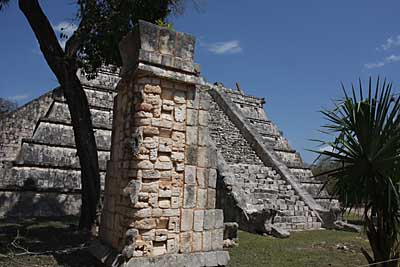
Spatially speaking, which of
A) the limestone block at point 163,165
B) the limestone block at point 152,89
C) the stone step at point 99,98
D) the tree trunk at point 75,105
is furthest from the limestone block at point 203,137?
the stone step at point 99,98

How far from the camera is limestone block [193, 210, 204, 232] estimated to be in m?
5.06

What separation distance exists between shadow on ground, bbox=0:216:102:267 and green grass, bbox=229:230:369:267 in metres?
2.64

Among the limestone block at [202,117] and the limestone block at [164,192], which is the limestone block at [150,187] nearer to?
the limestone block at [164,192]

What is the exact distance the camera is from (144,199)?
4.64m

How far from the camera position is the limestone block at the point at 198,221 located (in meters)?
5.06

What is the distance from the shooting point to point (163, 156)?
16.0ft

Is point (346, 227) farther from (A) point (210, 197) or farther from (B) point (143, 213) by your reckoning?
(B) point (143, 213)

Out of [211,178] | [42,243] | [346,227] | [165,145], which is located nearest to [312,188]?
[346,227]

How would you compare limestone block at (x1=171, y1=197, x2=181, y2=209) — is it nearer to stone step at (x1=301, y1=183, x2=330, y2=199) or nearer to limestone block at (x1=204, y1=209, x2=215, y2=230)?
limestone block at (x1=204, y1=209, x2=215, y2=230)

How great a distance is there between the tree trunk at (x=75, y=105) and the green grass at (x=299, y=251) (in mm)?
3161

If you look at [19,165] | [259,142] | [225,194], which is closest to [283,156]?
[259,142]

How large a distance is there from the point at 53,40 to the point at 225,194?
20.7 ft

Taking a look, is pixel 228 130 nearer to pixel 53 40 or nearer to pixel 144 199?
pixel 53 40

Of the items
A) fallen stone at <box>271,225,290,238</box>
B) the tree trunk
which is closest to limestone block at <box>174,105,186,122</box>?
the tree trunk
